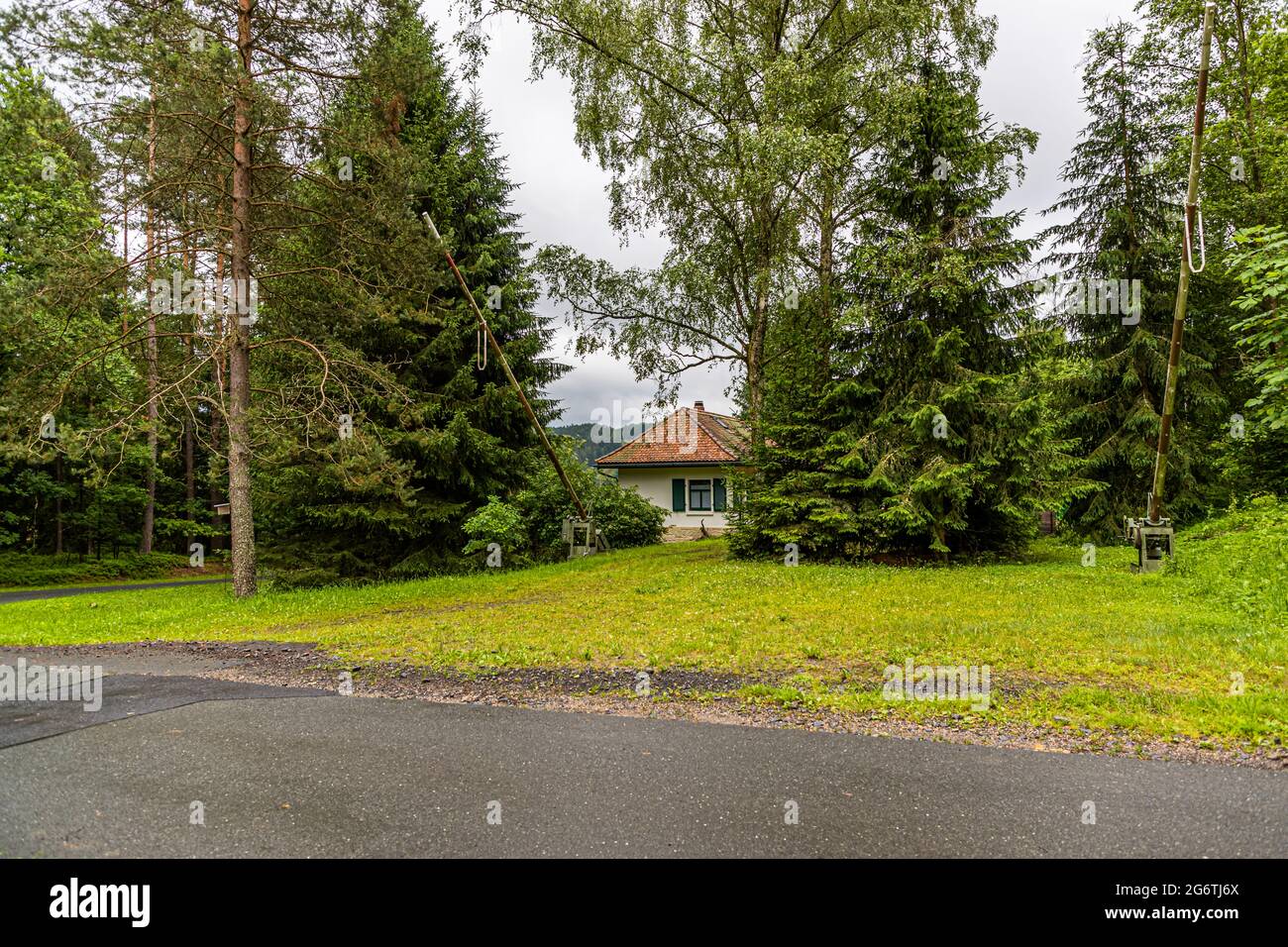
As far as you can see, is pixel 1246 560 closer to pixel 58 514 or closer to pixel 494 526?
pixel 494 526

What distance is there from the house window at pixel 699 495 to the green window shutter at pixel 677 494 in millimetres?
374

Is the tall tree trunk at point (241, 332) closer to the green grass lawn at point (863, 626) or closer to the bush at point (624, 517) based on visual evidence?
the green grass lawn at point (863, 626)

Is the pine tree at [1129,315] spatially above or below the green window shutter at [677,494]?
above

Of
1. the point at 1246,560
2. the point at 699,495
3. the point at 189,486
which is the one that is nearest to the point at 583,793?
the point at 1246,560

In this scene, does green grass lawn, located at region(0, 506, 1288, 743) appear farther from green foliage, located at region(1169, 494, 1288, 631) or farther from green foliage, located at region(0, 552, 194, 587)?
green foliage, located at region(0, 552, 194, 587)

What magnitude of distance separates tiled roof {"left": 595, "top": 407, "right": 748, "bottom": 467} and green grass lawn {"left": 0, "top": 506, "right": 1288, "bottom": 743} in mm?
14061

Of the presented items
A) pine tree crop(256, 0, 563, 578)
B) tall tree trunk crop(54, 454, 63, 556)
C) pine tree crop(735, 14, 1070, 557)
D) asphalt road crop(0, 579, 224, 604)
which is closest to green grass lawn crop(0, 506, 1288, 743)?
pine tree crop(735, 14, 1070, 557)

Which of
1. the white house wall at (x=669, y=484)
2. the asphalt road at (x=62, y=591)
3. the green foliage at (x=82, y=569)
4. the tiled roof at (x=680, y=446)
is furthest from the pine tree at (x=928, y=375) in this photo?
the green foliage at (x=82, y=569)

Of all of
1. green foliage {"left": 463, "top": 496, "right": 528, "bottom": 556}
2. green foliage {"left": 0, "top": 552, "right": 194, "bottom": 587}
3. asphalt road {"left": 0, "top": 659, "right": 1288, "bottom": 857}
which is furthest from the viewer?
green foliage {"left": 0, "top": 552, "right": 194, "bottom": 587}

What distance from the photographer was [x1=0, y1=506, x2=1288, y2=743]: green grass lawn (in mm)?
5680

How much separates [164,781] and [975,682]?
6.53 meters

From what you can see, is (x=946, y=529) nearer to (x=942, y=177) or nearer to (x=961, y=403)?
(x=961, y=403)

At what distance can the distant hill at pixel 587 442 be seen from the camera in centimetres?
2288

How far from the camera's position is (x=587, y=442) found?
79.8 ft
